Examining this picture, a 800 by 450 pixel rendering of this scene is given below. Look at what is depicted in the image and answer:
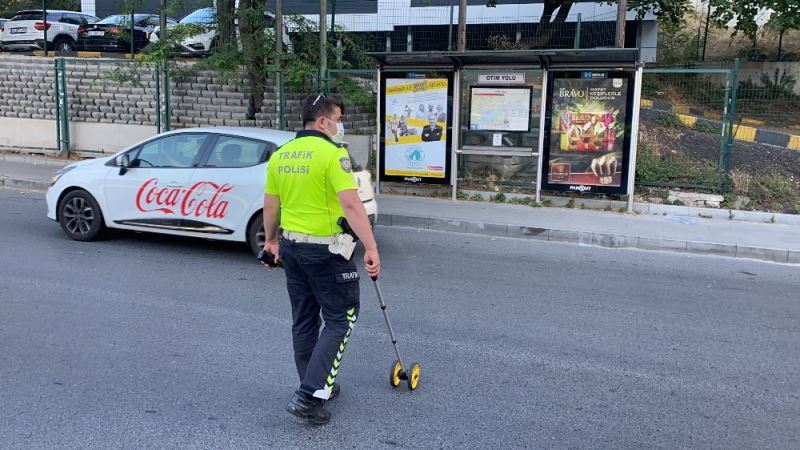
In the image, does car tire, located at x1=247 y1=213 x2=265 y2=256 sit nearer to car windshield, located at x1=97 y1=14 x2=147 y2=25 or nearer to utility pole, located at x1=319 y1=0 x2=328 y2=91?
utility pole, located at x1=319 y1=0 x2=328 y2=91

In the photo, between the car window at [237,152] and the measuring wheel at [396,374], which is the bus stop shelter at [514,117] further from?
the measuring wheel at [396,374]

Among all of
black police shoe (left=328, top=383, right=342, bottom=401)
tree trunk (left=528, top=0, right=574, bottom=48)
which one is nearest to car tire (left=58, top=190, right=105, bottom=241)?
black police shoe (left=328, top=383, right=342, bottom=401)

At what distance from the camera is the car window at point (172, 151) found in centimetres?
832

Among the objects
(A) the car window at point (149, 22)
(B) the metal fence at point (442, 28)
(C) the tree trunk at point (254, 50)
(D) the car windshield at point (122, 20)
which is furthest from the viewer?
(B) the metal fence at point (442, 28)

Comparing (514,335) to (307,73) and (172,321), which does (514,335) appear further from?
(307,73)

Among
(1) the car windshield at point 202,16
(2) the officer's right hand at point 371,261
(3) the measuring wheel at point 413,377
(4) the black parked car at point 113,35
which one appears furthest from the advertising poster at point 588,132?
(4) the black parked car at point 113,35

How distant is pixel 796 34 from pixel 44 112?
2165cm

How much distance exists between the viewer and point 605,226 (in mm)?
10586

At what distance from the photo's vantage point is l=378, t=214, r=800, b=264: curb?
369 inches

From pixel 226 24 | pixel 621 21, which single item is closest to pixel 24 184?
pixel 226 24

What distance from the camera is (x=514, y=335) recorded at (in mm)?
5840

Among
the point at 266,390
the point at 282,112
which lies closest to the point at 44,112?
the point at 282,112

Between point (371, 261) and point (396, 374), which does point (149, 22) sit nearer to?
point (396, 374)

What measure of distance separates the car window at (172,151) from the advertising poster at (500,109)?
560 cm
